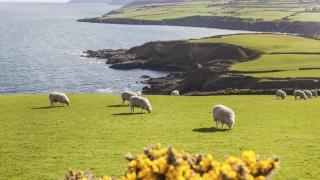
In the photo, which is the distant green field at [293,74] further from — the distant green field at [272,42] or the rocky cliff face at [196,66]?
the distant green field at [272,42]

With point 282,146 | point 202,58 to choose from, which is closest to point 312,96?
point 282,146

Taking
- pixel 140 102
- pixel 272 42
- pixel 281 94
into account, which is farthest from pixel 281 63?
pixel 140 102

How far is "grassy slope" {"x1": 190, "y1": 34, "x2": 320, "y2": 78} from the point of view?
2983 inches

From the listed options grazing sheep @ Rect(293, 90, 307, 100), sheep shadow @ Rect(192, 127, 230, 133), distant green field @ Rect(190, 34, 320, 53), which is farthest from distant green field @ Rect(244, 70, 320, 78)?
sheep shadow @ Rect(192, 127, 230, 133)

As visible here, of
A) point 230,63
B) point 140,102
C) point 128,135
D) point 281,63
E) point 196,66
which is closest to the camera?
point 128,135

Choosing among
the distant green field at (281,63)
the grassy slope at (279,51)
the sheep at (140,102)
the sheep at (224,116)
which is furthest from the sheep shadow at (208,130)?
the distant green field at (281,63)

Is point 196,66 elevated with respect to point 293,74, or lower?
lower

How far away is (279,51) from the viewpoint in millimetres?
99250

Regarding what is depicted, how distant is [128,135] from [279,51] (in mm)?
76738

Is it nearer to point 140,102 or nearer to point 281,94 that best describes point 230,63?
point 281,94

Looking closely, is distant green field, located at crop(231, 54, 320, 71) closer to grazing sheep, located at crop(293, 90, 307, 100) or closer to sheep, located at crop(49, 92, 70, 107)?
grazing sheep, located at crop(293, 90, 307, 100)

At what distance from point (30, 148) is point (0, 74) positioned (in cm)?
8955

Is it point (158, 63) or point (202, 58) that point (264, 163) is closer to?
point (202, 58)

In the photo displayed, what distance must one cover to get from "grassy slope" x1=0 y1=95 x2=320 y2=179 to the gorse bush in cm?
1212
